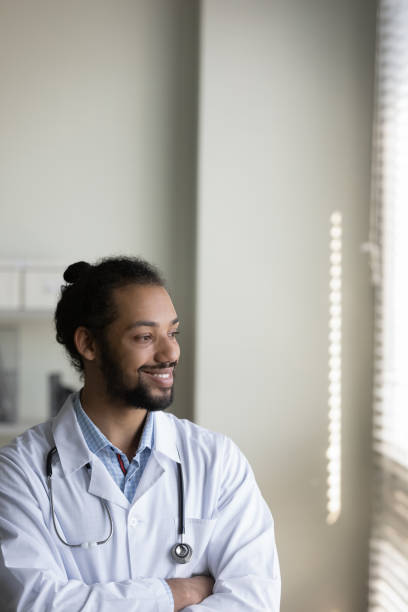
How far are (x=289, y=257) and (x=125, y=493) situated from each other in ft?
4.58

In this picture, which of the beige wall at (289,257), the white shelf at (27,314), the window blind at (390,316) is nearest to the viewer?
the window blind at (390,316)

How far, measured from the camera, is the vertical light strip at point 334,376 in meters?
2.74

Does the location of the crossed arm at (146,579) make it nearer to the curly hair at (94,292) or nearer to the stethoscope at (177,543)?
the stethoscope at (177,543)

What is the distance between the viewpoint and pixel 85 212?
114 inches

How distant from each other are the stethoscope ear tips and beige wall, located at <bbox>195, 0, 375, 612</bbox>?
1.18 m

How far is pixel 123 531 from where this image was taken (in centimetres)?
151

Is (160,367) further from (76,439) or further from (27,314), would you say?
(27,314)

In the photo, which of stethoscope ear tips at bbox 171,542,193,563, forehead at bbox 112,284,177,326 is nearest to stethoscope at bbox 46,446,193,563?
stethoscope ear tips at bbox 171,542,193,563

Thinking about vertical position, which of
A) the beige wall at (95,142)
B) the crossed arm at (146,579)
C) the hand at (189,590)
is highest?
the beige wall at (95,142)

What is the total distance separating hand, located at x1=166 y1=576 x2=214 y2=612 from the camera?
1461 mm

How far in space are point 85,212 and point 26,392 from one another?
0.75 meters

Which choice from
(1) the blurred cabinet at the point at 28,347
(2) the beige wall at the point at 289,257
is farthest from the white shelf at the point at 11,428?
(2) the beige wall at the point at 289,257

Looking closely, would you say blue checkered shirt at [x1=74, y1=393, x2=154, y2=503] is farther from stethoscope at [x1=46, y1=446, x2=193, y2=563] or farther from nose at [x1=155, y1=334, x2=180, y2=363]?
nose at [x1=155, y1=334, x2=180, y2=363]

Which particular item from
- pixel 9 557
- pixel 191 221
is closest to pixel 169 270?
pixel 191 221
